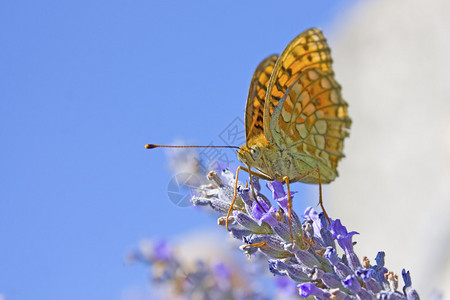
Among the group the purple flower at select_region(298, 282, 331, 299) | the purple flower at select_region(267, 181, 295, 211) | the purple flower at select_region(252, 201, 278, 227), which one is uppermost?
the purple flower at select_region(267, 181, 295, 211)

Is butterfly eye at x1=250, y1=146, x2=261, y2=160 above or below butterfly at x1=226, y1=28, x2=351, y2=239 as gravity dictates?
below

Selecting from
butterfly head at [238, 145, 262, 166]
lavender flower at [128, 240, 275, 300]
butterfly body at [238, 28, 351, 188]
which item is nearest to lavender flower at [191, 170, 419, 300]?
butterfly head at [238, 145, 262, 166]

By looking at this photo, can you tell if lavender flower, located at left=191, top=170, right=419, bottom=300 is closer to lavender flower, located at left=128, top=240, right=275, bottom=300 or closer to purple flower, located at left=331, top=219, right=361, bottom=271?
purple flower, located at left=331, top=219, right=361, bottom=271

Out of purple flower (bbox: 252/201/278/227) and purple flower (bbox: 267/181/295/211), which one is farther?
purple flower (bbox: 267/181/295/211)

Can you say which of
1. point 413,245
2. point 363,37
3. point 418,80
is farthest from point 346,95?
point 413,245

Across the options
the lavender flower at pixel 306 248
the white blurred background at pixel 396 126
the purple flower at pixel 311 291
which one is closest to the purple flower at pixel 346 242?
the lavender flower at pixel 306 248

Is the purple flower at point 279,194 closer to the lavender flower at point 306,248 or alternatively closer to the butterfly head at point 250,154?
the lavender flower at point 306,248

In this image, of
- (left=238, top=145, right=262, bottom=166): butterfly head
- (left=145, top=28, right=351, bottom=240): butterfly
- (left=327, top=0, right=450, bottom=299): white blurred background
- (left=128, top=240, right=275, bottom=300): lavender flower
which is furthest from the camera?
(left=327, top=0, right=450, bottom=299): white blurred background
